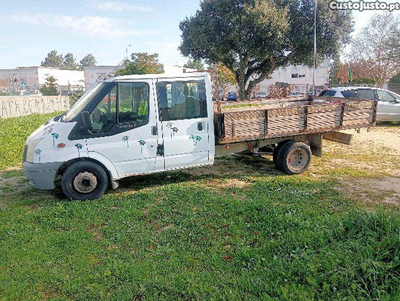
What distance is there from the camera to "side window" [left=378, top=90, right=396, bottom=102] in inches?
508

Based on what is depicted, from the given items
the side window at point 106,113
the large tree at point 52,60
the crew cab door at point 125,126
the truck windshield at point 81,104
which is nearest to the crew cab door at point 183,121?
the crew cab door at point 125,126

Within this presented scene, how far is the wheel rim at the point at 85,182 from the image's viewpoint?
535cm

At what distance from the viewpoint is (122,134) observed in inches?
213

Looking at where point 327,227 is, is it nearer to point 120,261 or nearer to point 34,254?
point 120,261

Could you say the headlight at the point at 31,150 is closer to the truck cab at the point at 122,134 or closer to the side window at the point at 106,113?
the truck cab at the point at 122,134

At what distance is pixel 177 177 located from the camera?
22.2 feet

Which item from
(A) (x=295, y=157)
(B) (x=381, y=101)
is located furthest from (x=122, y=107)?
(B) (x=381, y=101)

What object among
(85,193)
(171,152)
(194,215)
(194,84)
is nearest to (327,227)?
(194,215)

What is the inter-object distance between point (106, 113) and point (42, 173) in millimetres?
1462

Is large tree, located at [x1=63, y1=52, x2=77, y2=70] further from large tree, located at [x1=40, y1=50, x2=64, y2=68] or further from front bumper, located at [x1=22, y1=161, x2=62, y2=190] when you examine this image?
front bumper, located at [x1=22, y1=161, x2=62, y2=190]

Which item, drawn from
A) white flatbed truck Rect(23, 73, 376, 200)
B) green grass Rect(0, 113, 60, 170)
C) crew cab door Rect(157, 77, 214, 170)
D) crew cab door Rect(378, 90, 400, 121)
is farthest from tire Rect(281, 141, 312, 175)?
crew cab door Rect(378, 90, 400, 121)

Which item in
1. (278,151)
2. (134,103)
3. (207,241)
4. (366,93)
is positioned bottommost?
(207,241)

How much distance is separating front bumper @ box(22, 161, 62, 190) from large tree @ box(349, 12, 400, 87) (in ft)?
111

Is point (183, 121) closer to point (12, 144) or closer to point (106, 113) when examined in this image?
point (106, 113)
